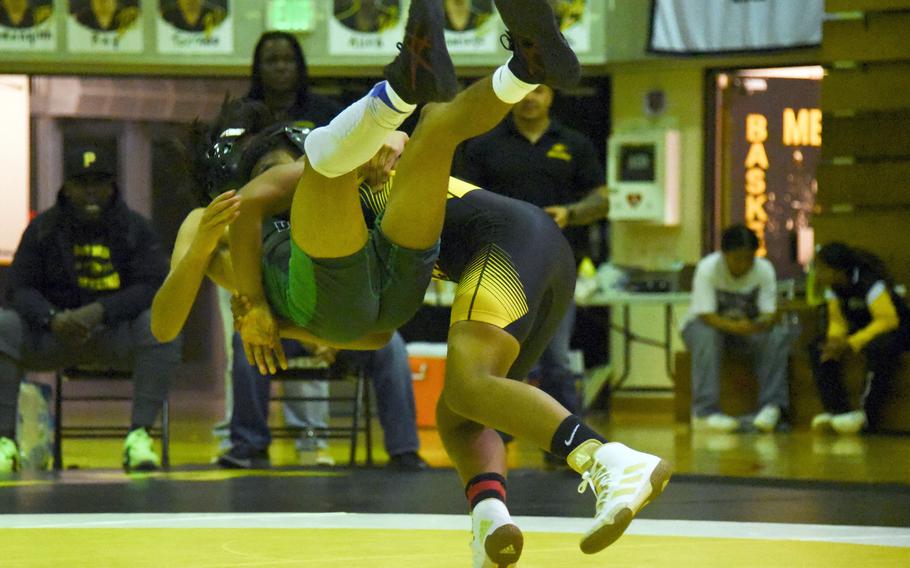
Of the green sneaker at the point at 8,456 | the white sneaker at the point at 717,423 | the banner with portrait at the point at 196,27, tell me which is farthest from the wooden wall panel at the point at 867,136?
the green sneaker at the point at 8,456

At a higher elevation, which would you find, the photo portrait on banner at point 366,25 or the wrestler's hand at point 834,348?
the photo portrait on banner at point 366,25

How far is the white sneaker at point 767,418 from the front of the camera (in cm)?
789

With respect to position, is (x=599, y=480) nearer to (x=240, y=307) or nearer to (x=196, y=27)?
(x=240, y=307)

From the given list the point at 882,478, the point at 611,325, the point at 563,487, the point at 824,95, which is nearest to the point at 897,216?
the point at 824,95

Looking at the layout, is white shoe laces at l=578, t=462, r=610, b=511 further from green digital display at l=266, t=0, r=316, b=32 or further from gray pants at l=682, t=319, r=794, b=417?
green digital display at l=266, t=0, r=316, b=32

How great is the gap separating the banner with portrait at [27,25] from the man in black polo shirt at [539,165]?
4.14 metres

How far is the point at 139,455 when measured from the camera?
5527mm

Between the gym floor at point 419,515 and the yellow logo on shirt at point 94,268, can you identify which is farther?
A: the yellow logo on shirt at point 94,268

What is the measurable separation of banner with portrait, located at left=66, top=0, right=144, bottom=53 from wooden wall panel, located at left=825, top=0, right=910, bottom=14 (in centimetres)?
388

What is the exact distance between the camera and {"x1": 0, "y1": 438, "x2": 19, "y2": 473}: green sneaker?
217 inches

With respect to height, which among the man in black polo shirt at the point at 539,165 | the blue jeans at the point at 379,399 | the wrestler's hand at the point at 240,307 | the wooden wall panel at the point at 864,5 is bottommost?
the blue jeans at the point at 379,399

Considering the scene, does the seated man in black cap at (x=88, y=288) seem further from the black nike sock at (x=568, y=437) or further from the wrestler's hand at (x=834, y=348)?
the wrestler's hand at (x=834, y=348)

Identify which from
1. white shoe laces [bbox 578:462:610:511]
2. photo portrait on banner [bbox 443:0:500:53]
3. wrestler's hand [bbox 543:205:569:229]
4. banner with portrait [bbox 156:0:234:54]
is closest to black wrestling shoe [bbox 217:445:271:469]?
wrestler's hand [bbox 543:205:569:229]

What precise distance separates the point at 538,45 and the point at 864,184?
20.3ft
